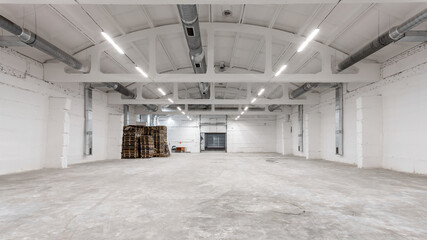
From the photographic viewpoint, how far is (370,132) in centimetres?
1042

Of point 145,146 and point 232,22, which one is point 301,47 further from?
point 145,146

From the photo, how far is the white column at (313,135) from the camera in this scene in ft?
53.1

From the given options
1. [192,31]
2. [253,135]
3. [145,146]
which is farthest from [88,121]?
[253,135]

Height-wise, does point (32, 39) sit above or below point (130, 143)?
above

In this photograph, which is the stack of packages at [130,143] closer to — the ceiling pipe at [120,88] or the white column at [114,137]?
the white column at [114,137]

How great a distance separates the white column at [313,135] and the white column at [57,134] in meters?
14.5

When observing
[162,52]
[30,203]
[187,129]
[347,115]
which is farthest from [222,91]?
[30,203]

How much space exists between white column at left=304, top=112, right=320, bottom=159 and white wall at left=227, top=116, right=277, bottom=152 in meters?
10.6

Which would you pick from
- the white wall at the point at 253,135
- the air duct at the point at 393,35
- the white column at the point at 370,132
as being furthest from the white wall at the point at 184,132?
the air duct at the point at 393,35

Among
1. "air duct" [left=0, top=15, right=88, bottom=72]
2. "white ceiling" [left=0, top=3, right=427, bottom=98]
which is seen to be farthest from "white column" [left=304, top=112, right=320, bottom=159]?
"air duct" [left=0, top=15, right=88, bottom=72]

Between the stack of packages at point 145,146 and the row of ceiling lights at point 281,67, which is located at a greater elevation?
the row of ceiling lights at point 281,67

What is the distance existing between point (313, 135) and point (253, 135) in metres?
11.0

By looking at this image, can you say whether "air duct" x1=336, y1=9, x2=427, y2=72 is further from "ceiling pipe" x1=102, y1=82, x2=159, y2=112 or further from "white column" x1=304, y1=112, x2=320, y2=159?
"ceiling pipe" x1=102, y1=82, x2=159, y2=112

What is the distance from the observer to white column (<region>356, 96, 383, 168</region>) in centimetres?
1033
